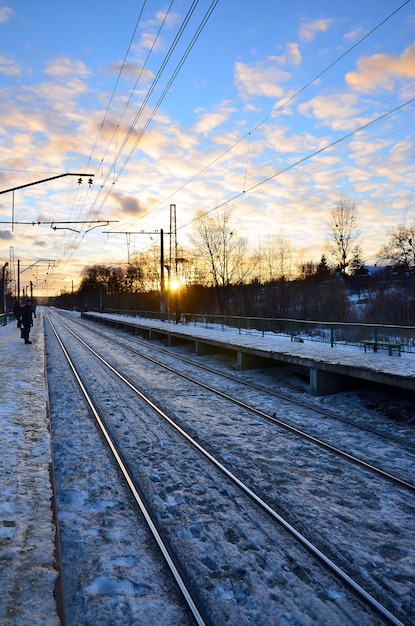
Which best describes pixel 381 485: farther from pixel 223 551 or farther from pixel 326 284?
pixel 326 284

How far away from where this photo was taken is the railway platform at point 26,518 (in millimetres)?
3088

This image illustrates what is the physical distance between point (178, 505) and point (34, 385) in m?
7.55

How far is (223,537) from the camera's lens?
14.6 feet

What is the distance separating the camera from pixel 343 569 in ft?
12.9

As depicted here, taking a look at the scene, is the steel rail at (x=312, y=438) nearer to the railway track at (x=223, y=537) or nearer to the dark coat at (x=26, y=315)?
the railway track at (x=223, y=537)

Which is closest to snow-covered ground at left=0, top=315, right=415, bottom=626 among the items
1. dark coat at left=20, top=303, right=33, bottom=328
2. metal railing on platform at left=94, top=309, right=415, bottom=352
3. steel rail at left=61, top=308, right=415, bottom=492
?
steel rail at left=61, top=308, right=415, bottom=492

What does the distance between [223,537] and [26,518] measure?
202cm

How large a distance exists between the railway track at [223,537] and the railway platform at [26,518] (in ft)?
3.53

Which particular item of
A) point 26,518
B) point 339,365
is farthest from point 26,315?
point 26,518

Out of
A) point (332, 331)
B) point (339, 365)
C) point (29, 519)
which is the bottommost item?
point (29, 519)

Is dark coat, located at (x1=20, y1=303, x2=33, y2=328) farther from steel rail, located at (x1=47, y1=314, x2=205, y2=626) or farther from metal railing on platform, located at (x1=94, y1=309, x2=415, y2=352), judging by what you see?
steel rail, located at (x1=47, y1=314, x2=205, y2=626)

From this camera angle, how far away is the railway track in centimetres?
345

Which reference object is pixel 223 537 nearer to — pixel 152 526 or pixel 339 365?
pixel 152 526

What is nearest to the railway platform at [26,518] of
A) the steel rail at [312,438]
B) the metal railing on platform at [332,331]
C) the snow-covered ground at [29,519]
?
the snow-covered ground at [29,519]
